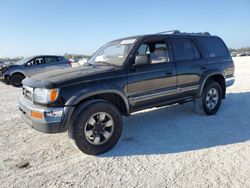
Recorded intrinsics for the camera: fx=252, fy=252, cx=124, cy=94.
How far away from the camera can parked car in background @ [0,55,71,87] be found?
519 inches

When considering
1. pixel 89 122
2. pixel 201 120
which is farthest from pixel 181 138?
pixel 89 122

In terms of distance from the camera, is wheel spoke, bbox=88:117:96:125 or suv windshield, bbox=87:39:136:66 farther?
suv windshield, bbox=87:39:136:66

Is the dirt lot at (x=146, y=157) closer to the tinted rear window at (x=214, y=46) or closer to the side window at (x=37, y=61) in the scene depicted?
the tinted rear window at (x=214, y=46)

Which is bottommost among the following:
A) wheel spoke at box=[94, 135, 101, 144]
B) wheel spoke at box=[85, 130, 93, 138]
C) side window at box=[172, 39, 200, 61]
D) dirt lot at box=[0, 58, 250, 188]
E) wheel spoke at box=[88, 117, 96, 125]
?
dirt lot at box=[0, 58, 250, 188]

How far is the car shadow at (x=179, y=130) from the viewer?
4.31 m

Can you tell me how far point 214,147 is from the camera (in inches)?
166

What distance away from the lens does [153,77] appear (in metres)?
4.84

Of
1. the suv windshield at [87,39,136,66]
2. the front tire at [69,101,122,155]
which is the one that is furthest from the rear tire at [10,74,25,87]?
the front tire at [69,101,122,155]

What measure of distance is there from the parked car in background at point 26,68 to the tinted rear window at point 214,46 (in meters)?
8.52

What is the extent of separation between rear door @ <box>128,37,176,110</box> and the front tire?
0.56 meters

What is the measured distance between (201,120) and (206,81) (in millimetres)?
1002

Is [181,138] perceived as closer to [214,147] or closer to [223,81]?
[214,147]

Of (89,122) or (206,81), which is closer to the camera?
(89,122)

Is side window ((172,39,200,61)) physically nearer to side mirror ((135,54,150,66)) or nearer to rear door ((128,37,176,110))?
rear door ((128,37,176,110))
